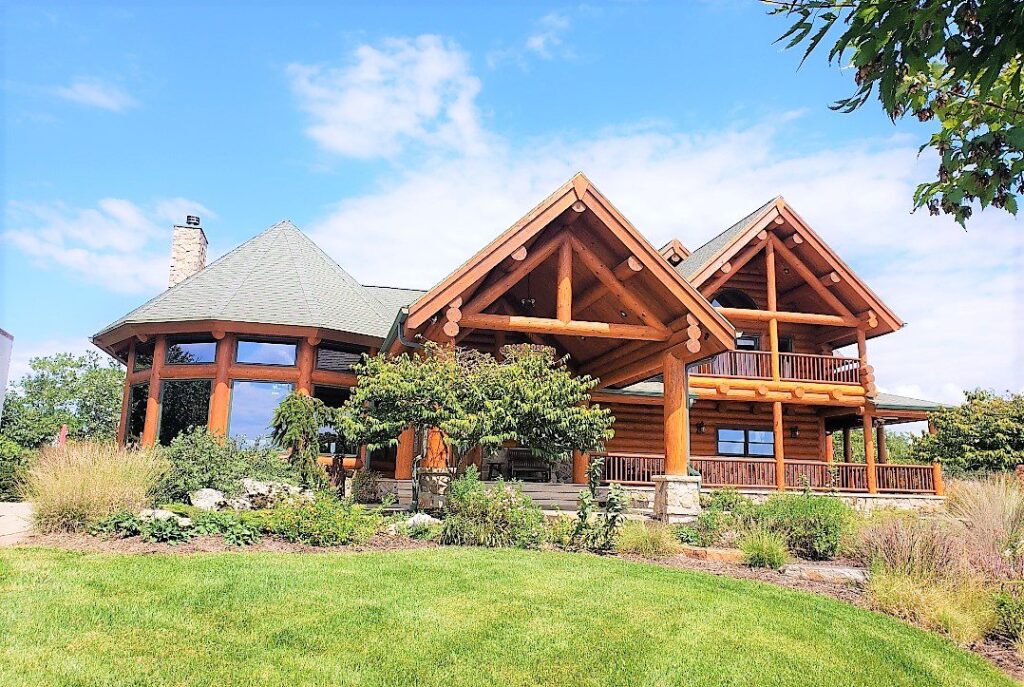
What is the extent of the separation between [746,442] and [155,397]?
16.6 metres

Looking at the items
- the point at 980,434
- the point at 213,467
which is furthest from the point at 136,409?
the point at 980,434

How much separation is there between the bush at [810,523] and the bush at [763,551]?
2.30 feet

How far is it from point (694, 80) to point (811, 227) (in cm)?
1368

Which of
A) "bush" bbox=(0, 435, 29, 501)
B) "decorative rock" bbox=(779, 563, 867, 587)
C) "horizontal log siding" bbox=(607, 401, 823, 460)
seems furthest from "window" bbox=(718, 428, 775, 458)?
"bush" bbox=(0, 435, 29, 501)

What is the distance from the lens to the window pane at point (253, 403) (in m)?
17.0

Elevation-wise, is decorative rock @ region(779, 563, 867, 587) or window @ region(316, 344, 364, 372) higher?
window @ region(316, 344, 364, 372)

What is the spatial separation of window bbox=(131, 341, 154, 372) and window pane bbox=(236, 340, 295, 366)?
10.2 feet

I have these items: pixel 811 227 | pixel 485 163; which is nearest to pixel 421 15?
pixel 485 163

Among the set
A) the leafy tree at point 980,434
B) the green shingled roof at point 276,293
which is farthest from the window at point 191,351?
the leafy tree at point 980,434

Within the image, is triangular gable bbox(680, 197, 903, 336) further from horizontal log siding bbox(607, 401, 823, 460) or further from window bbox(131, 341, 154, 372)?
window bbox(131, 341, 154, 372)

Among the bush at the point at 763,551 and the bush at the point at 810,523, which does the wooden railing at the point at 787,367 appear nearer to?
the bush at the point at 810,523

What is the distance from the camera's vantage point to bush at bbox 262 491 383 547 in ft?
31.3

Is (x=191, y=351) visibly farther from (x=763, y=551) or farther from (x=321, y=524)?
(x=763, y=551)

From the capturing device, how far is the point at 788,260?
21.0m
